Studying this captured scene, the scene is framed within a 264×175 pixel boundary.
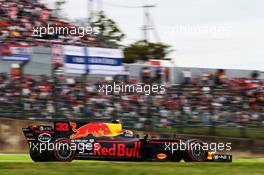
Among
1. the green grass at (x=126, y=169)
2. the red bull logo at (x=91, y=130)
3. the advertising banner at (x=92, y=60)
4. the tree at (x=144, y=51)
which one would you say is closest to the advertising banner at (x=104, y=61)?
the advertising banner at (x=92, y=60)

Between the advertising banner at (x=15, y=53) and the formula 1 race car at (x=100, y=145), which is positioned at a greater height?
the advertising banner at (x=15, y=53)

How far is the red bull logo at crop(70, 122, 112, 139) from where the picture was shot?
43.3ft

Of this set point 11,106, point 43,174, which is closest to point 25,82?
point 11,106

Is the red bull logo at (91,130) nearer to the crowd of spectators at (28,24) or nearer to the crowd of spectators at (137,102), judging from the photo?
the crowd of spectators at (137,102)

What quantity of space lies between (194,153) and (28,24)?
9772 mm

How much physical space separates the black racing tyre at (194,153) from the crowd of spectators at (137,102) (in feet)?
23.6

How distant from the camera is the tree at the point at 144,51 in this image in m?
46.4

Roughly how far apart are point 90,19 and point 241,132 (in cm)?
839

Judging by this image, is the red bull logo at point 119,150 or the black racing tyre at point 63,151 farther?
the red bull logo at point 119,150

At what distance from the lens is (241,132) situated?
2133 centimetres

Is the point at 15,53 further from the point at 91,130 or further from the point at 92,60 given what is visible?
the point at 91,130

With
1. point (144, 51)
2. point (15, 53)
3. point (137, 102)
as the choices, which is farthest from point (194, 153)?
point (144, 51)

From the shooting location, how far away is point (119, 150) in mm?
13438

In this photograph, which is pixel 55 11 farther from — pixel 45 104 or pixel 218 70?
pixel 218 70
